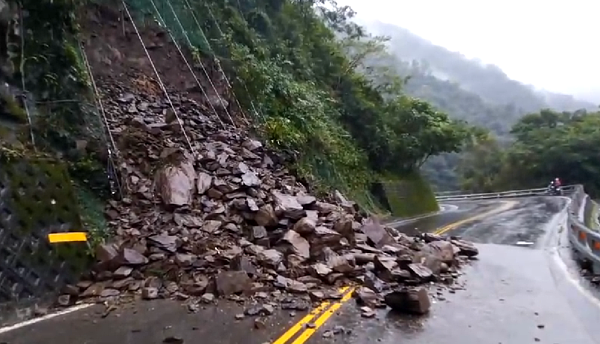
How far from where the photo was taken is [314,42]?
3403 cm

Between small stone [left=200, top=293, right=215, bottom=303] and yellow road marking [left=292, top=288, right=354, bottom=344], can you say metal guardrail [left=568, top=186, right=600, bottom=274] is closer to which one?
yellow road marking [left=292, top=288, right=354, bottom=344]

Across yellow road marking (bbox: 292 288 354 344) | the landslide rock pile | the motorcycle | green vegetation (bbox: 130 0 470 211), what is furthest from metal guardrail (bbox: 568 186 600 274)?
the motorcycle

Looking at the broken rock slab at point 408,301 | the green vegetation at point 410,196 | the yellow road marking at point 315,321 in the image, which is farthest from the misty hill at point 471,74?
the broken rock slab at point 408,301

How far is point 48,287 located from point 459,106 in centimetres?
11282

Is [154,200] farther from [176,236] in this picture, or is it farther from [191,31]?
[191,31]

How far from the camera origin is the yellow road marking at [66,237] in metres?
9.40

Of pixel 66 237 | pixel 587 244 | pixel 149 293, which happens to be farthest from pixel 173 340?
pixel 587 244

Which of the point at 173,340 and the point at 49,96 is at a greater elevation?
the point at 49,96

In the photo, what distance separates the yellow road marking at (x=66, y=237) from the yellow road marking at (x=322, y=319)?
4.39m

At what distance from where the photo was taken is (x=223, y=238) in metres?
11.5

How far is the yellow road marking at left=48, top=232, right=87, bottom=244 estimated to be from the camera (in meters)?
9.40

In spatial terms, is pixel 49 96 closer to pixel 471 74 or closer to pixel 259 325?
pixel 259 325

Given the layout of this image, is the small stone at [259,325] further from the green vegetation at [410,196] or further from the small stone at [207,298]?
the green vegetation at [410,196]

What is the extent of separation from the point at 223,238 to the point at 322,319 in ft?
12.6
